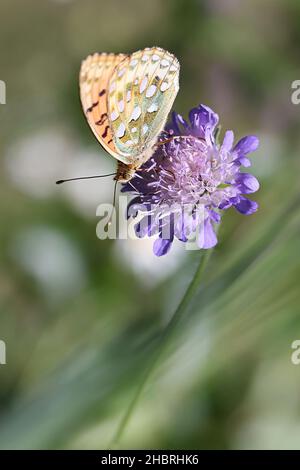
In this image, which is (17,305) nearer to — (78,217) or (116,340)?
(78,217)

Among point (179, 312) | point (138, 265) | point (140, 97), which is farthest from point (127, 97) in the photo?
point (138, 265)

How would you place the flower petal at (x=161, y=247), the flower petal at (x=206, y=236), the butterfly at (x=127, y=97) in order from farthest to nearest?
the butterfly at (x=127, y=97) < the flower petal at (x=161, y=247) < the flower petal at (x=206, y=236)

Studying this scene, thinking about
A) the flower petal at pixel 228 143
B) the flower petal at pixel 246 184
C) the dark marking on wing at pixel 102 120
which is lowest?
the flower petal at pixel 246 184

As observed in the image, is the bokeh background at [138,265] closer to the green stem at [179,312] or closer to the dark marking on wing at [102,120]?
the green stem at [179,312]

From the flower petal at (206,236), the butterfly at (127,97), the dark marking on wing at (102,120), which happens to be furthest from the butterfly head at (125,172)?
the flower petal at (206,236)

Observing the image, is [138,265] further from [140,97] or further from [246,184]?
[246,184]

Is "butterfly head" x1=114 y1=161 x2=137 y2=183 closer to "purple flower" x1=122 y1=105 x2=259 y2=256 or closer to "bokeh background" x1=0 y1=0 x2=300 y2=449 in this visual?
"purple flower" x1=122 y1=105 x2=259 y2=256
